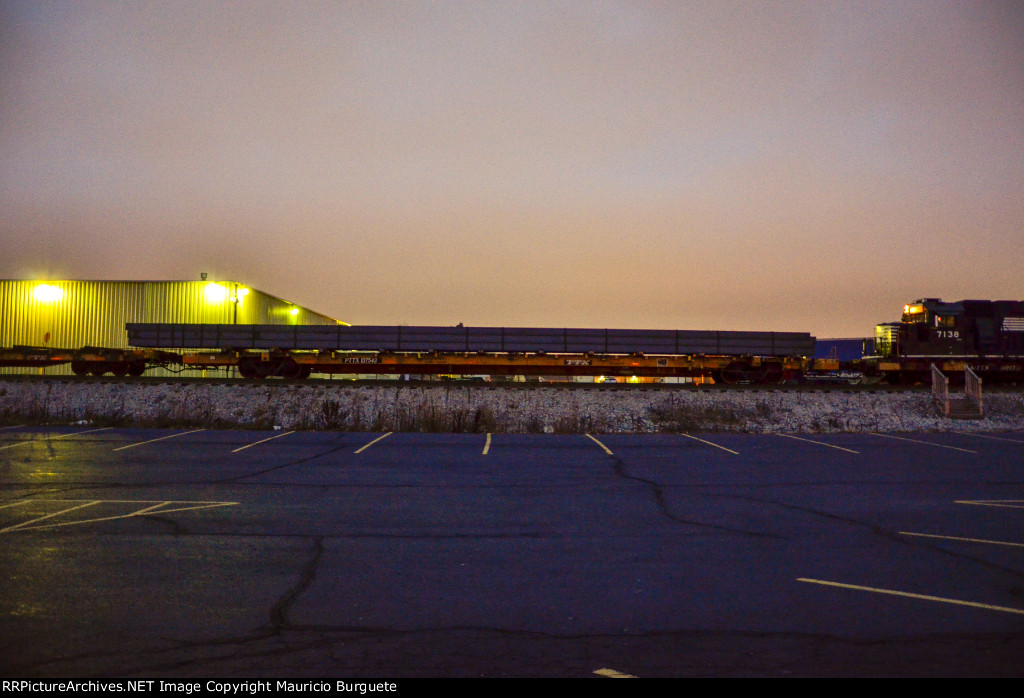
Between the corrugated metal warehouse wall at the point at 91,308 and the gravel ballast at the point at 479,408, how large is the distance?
16.2m

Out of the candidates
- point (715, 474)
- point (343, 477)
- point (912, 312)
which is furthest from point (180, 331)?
point (912, 312)

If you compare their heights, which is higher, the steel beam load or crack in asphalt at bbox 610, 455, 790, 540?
the steel beam load

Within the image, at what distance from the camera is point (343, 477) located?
1108cm

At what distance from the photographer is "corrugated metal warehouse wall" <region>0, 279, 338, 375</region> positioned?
127 feet

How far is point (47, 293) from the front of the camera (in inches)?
A: 1533

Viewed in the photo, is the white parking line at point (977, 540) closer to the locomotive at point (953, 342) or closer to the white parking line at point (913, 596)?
the white parking line at point (913, 596)

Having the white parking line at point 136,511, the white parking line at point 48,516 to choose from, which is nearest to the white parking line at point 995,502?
the white parking line at point 136,511

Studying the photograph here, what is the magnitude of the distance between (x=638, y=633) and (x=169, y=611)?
3624mm

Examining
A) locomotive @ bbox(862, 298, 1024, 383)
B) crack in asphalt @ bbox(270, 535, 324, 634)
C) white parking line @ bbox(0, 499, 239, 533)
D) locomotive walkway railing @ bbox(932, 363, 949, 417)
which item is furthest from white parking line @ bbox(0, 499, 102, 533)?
locomotive @ bbox(862, 298, 1024, 383)

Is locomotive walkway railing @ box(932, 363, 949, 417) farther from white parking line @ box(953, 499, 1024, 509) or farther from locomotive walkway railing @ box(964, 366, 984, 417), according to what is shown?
white parking line @ box(953, 499, 1024, 509)

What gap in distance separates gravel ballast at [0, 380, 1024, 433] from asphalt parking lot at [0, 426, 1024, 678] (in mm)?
7459

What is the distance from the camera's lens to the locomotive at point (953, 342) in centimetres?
2750

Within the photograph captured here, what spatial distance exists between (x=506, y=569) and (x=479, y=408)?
47.9ft

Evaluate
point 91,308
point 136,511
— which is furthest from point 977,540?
point 91,308
